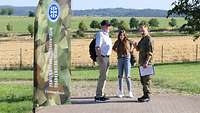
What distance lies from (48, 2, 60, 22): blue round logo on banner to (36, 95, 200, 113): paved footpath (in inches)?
81.1

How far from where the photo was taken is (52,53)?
14.0m

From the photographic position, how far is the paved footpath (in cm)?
1373

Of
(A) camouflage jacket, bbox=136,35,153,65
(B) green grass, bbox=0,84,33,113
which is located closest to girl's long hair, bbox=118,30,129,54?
(A) camouflage jacket, bbox=136,35,153,65

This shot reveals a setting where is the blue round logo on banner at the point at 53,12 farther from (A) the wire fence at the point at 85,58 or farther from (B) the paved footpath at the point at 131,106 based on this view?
(A) the wire fence at the point at 85,58

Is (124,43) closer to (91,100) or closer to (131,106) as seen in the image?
(91,100)

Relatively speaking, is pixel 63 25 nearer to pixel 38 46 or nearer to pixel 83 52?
pixel 38 46

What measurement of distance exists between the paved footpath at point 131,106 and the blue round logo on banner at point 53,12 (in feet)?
6.76

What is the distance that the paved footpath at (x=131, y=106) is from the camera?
45.1 ft

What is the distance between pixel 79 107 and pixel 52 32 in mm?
1940

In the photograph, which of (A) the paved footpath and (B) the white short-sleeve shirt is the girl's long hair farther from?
(A) the paved footpath

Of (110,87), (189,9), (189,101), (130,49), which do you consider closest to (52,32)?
(130,49)

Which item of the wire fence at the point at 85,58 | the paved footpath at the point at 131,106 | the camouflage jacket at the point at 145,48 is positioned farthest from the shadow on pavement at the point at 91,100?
the wire fence at the point at 85,58

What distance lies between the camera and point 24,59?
4303cm

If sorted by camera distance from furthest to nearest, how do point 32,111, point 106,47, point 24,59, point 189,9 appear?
1. point 24,59
2. point 189,9
3. point 106,47
4. point 32,111
